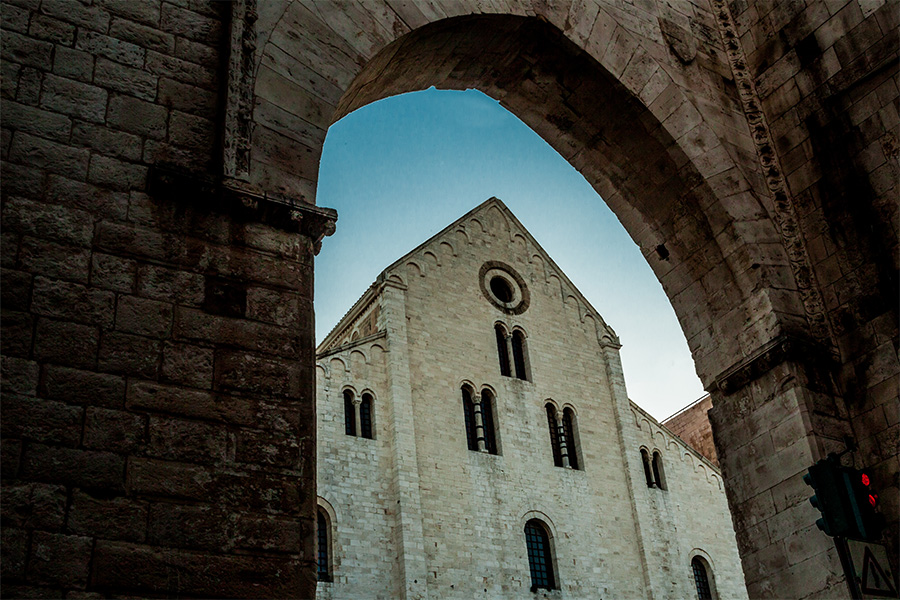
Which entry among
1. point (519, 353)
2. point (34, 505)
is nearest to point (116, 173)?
point (34, 505)

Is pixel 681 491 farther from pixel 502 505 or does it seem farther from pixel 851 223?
pixel 851 223

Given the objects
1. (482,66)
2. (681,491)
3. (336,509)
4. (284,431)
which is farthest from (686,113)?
(681,491)

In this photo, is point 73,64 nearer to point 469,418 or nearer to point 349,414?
point 349,414

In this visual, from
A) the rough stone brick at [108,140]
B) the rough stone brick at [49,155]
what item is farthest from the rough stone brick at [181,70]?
the rough stone brick at [49,155]

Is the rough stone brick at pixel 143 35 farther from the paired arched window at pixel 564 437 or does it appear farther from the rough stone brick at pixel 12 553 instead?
the paired arched window at pixel 564 437

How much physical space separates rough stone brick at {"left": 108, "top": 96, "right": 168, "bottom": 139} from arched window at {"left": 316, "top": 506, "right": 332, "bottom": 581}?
553 inches

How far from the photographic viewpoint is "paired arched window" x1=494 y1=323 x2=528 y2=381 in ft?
77.3

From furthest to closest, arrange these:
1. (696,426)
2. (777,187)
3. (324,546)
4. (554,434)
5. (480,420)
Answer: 1. (696,426)
2. (554,434)
3. (480,420)
4. (324,546)
5. (777,187)

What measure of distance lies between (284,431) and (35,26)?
261cm

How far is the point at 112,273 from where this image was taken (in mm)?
4426

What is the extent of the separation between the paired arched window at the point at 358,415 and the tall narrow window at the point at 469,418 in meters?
2.59

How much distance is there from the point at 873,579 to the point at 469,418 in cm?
1737

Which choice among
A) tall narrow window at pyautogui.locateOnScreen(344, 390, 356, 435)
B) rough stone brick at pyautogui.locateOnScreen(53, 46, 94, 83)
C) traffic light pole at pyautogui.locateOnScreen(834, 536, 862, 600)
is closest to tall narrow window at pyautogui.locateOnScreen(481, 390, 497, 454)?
tall narrow window at pyautogui.locateOnScreen(344, 390, 356, 435)

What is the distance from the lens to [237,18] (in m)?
5.54
